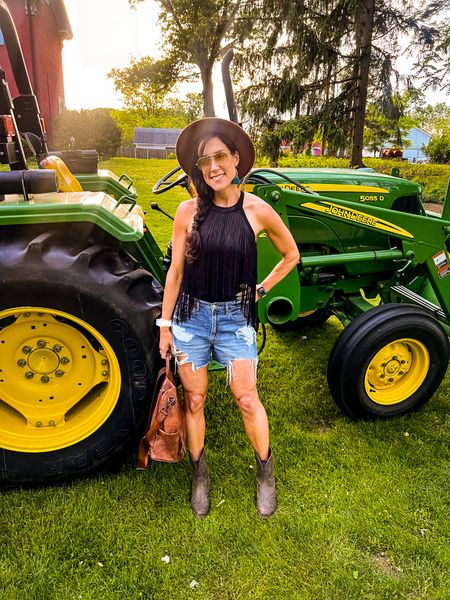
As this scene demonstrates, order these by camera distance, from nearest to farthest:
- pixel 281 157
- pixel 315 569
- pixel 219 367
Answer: pixel 315 569 → pixel 219 367 → pixel 281 157

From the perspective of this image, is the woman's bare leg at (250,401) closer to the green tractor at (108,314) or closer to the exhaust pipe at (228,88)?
the green tractor at (108,314)

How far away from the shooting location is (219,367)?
2502mm

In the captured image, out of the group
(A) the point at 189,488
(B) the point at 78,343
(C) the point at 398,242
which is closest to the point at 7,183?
(B) the point at 78,343

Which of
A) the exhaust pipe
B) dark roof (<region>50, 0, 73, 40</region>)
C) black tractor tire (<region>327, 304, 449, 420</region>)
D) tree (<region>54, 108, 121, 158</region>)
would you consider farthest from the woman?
dark roof (<region>50, 0, 73, 40</region>)

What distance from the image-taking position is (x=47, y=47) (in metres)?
18.0

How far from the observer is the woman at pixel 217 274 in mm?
1877

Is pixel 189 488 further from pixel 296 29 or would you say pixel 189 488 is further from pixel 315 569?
pixel 296 29

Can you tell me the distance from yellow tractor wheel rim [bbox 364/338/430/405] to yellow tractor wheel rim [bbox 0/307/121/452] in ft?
4.96

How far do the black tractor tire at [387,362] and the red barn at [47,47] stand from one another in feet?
43.7

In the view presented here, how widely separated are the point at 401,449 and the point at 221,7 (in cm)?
1680

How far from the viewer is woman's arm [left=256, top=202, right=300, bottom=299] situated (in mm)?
1970

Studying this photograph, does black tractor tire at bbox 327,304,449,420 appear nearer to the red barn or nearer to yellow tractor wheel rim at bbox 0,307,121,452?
yellow tractor wheel rim at bbox 0,307,121,452

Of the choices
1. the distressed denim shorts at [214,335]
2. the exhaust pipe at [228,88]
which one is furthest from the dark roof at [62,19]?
the distressed denim shorts at [214,335]

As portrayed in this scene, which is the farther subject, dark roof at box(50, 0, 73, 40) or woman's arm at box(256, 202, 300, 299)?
dark roof at box(50, 0, 73, 40)
